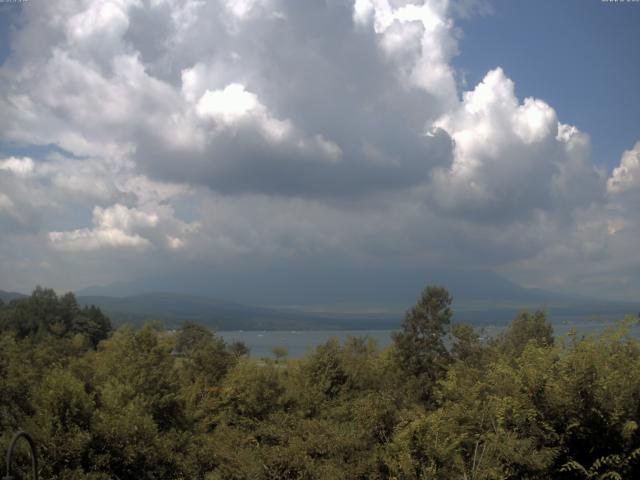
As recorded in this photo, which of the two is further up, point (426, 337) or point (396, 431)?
point (426, 337)

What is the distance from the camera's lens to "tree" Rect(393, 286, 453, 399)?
1615 inches

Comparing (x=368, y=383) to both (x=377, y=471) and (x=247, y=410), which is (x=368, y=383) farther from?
(x=377, y=471)

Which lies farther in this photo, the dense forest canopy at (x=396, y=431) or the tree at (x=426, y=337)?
the tree at (x=426, y=337)

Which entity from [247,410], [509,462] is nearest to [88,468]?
[509,462]

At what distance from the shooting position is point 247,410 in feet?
103

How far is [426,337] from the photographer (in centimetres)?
4212

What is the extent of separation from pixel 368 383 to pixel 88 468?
24.8m

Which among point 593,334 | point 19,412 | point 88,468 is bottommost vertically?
point 88,468

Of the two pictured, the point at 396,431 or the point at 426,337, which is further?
the point at 426,337

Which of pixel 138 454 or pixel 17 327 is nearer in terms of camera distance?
pixel 138 454

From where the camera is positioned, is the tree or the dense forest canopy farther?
the tree

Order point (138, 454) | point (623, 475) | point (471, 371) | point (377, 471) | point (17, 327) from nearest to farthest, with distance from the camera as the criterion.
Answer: point (623, 475) → point (377, 471) → point (138, 454) → point (471, 371) → point (17, 327)

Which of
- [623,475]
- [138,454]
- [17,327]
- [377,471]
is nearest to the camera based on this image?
[623,475]

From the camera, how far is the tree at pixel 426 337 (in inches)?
1615
